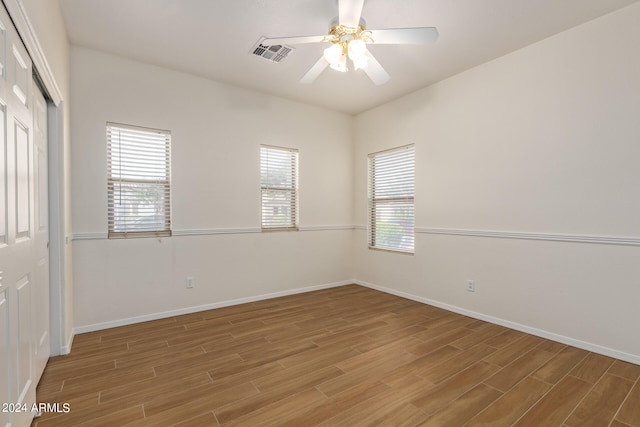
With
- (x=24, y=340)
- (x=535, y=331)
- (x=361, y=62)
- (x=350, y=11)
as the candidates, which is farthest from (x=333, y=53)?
(x=535, y=331)

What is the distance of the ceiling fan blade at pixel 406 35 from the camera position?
2139 millimetres

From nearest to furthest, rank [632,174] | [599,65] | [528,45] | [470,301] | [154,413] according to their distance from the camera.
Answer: [154,413] < [632,174] < [599,65] < [528,45] < [470,301]

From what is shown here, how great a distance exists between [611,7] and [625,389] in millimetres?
2845

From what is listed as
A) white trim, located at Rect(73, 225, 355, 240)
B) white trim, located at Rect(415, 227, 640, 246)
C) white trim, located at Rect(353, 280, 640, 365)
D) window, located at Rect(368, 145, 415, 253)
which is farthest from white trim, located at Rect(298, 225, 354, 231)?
white trim, located at Rect(415, 227, 640, 246)

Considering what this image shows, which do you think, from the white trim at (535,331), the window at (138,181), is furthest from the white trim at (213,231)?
the white trim at (535,331)

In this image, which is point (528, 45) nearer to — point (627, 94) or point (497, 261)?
point (627, 94)

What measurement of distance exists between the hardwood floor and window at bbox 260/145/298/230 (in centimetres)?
151

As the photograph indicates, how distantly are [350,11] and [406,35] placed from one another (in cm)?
44

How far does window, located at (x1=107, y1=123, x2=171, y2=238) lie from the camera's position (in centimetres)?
328

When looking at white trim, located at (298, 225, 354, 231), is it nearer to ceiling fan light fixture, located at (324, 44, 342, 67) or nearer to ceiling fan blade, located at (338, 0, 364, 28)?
ceiling fan light fixture, located at (324, 44, 342, 67)

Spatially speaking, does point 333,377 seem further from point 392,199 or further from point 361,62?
point 392,199

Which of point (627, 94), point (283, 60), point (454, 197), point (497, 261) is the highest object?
point (283, 60)

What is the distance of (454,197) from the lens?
375 centimetres

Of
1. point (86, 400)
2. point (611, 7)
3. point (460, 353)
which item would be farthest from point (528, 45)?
point (86, 400)
